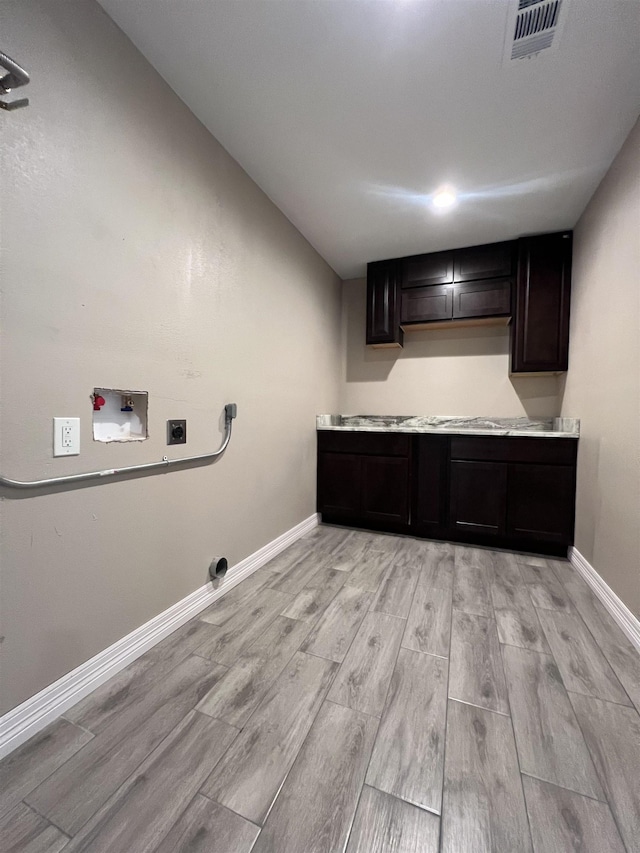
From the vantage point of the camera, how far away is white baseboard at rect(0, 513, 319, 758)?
0.93 m

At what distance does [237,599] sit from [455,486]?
1.72 metres

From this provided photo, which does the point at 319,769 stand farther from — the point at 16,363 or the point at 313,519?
the point at 313,519

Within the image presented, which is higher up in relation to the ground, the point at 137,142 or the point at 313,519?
the point at 137,142

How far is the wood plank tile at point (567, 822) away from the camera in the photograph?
2.34 feet

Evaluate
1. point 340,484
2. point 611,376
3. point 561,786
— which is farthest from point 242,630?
point 611,376

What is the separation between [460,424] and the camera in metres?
2.97

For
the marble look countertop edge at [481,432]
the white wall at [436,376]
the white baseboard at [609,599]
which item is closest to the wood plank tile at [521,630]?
the white baseboard at [609,599]

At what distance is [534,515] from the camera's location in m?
2.26

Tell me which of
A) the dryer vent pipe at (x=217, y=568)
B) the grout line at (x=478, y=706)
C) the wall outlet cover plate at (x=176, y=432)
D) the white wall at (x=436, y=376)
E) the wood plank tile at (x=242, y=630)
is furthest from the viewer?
the white wall at (x=436, y=376)

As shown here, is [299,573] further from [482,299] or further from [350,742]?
[482,299]

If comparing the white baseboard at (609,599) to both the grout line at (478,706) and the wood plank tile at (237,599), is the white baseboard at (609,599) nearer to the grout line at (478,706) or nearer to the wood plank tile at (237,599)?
the grout line at (478,706)

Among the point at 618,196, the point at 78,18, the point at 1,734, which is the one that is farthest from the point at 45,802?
the point at 618,196

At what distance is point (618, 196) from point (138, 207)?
7.62ft

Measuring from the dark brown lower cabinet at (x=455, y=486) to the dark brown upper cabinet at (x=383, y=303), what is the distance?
0.97 metres
